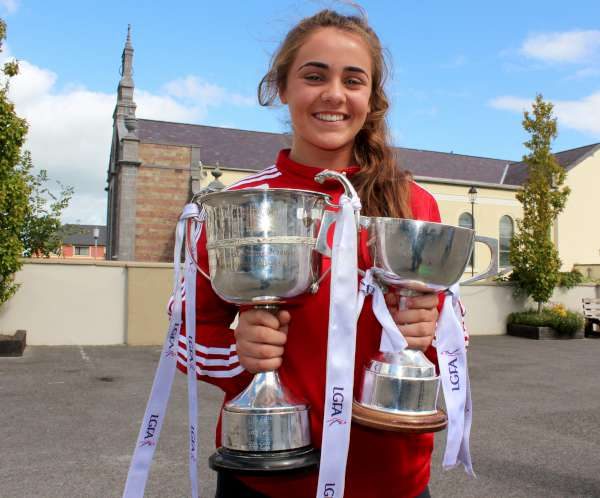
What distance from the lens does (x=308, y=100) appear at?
1.50 m

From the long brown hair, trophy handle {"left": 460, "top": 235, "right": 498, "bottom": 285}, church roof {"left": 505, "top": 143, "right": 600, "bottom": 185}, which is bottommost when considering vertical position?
trophy handle {"left": 460, "top": 235, "right": 498, "bottom": 285}

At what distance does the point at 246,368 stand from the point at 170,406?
6.14 meters

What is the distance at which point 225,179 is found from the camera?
28078mm

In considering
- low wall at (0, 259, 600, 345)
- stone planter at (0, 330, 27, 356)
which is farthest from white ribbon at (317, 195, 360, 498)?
low wall at (0, 259, 600, 345)

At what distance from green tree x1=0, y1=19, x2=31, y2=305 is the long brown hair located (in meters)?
10.4

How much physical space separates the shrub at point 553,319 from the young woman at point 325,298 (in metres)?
16.8

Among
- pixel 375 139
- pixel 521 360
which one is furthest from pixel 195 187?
pixel 375 139

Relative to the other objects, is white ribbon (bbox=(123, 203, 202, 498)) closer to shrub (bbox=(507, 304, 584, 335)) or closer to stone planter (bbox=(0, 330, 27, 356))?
stone planter (bbox=(0, 330, 27, 356))

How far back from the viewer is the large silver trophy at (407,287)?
1301 mm

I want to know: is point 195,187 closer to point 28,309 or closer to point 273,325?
point 28,309

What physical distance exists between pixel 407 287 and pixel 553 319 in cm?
1717

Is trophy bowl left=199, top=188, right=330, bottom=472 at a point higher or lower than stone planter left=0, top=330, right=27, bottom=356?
higher

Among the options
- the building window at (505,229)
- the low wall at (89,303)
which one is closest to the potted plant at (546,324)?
the low wall at (89,303)

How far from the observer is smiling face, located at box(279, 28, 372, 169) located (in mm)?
1495
